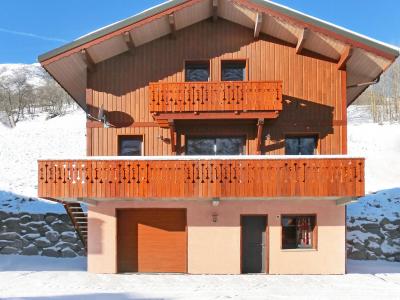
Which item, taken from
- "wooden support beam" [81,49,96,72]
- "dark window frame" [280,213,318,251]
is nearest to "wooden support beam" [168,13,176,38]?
"wooden support beam" [81,49,96,72]

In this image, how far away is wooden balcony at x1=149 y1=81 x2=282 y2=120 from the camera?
15.4 meters

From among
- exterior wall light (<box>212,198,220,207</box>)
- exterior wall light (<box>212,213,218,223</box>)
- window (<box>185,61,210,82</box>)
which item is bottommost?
exterior wall light (<box>212,213,218,223</box>)

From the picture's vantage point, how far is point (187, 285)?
14.0m

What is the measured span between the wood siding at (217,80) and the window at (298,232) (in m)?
2.54

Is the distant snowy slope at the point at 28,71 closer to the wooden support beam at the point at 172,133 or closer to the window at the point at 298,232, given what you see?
the wooden support beam at the point at 172,133

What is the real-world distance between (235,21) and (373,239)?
1150 centimetres

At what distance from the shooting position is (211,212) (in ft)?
52.3

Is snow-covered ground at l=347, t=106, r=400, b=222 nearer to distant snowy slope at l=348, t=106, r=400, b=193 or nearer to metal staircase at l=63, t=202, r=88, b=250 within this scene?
distant snowy slope at l=348, t=106, r=400, b=193

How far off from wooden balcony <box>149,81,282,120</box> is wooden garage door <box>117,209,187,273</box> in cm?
361

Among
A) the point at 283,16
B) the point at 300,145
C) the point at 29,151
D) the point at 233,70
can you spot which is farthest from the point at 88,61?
the point at 29,151

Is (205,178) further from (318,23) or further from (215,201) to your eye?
(318,23)

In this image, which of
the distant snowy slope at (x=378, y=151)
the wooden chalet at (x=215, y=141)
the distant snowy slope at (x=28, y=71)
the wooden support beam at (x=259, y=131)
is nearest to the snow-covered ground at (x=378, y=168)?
the distant snowy slope at (x=378, y=151)

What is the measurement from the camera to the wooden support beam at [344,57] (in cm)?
1598

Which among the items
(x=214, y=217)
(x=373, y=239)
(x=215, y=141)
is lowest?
(x=373, y=239)
